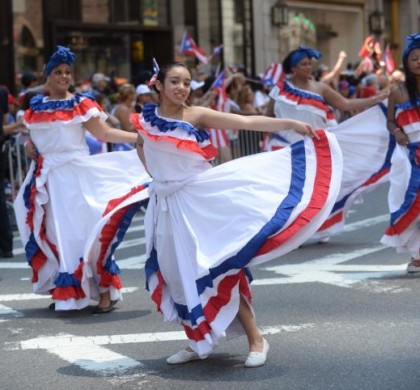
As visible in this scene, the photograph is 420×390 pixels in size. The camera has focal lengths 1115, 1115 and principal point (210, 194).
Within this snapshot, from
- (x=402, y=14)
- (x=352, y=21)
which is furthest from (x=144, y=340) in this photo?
(x=402, y=14)

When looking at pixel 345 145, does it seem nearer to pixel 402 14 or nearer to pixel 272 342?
pixel 272 342

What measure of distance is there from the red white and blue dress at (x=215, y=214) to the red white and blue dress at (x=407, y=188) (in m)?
2.81

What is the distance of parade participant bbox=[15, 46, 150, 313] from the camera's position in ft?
27.2

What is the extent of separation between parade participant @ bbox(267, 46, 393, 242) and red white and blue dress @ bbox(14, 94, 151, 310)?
119 inches

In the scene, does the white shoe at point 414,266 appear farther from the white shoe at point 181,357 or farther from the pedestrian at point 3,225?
the pedestrian at point 3,225

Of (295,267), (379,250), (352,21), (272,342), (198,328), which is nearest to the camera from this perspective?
(198,328)

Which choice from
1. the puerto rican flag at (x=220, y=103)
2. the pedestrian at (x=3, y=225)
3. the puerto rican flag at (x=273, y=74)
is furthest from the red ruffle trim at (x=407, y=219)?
the puerto rican flag at (x=273, y=74)

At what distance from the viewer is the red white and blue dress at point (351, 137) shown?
36.5 feet

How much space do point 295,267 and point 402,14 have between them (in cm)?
2539

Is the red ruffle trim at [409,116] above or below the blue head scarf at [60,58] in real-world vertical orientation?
below

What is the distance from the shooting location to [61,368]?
652cm

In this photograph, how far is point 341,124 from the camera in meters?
11.2

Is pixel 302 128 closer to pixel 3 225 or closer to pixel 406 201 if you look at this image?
pixel 406 201

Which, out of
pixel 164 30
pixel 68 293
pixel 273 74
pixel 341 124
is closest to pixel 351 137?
pixel 341 124
